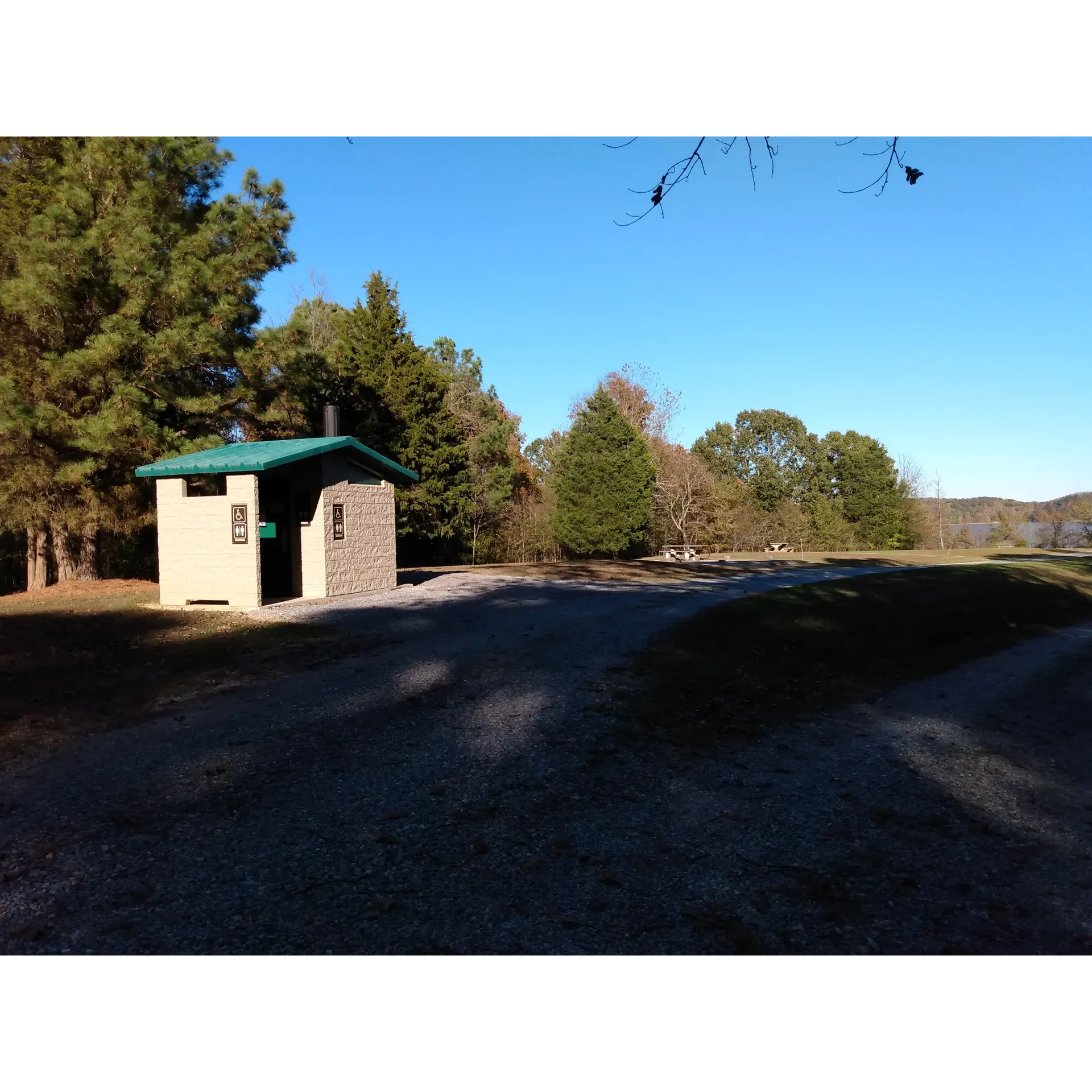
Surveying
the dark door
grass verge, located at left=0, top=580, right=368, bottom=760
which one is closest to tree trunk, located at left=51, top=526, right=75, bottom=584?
grass verge, located at left=0, top=580, right=368, bottom=760

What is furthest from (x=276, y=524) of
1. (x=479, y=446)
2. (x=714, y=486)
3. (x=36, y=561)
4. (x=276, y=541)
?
(x=714, y=486)

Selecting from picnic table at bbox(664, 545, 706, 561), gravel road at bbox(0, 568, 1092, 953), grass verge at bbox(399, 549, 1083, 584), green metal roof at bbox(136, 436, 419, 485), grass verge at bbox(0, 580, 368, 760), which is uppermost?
green metal roof at bbox(136, 436, 419, 485)

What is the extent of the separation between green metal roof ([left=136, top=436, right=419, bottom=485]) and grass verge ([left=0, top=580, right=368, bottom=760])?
258 cm

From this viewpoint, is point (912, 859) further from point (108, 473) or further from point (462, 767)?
point (108, 473)

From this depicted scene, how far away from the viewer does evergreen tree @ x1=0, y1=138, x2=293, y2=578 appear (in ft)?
47.8

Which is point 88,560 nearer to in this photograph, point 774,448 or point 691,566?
point 691,566

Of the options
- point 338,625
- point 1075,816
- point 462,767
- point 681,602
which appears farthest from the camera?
point 681,602

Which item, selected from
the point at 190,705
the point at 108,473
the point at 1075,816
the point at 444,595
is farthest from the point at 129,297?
the point at 1075,816

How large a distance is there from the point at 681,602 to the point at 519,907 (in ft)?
33.4

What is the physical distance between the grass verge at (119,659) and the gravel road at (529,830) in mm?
615

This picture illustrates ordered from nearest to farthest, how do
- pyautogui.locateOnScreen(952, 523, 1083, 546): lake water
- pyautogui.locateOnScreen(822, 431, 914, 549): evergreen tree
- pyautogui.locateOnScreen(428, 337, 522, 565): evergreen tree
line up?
pyautogui.locateOnScreen(428, 337, 522, 565): evergreen tree < pyautogui.locateOnScreen(952, 523, 1083, 546): lake water < pyautogui.locateOnScreen(822, 431, 914, 549): evergreen tree

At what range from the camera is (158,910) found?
3078 mm

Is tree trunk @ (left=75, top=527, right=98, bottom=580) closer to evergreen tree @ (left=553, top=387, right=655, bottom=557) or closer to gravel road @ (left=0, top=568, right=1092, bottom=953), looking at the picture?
gravel road @ (left=0, top=568, right=1092, bottom=953)

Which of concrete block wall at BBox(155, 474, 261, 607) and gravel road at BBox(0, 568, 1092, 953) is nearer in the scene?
gravel road at BBox(0, 568, 1092, 953)
